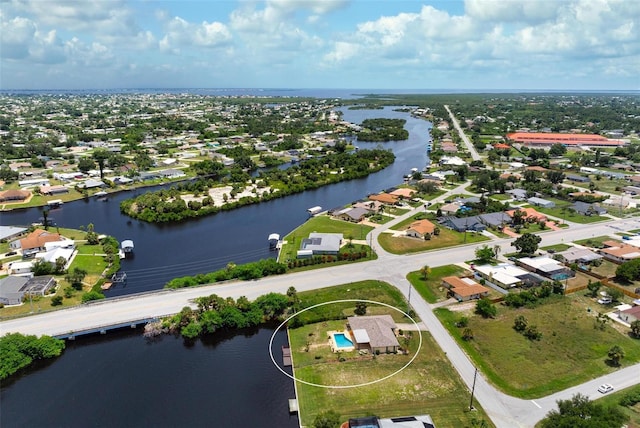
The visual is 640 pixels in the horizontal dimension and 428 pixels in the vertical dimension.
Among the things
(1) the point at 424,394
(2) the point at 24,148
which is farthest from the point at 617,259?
(2) the point at 24,148

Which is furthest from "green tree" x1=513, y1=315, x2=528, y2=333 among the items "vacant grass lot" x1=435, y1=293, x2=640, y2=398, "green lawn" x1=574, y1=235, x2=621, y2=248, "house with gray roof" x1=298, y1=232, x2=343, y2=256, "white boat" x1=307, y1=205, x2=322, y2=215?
"white boat" x1=307, y1=205, x2=322, y2=215

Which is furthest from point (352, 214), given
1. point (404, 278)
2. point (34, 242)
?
point (34, 242)

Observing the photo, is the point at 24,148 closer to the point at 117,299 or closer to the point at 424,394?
the point at 117,299

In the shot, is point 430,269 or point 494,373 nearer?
point 494,373

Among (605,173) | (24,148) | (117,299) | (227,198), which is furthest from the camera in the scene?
(24,148)

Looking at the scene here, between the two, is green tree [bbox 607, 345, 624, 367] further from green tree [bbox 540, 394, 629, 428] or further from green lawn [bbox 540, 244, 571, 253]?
green lawn [bbox 540, 244, 571, 253]

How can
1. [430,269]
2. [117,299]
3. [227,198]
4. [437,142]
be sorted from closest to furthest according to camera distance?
[117,299]
[430,269]
[227,198]
[437,142]

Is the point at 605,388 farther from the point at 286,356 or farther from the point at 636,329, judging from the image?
the point at 286,356
